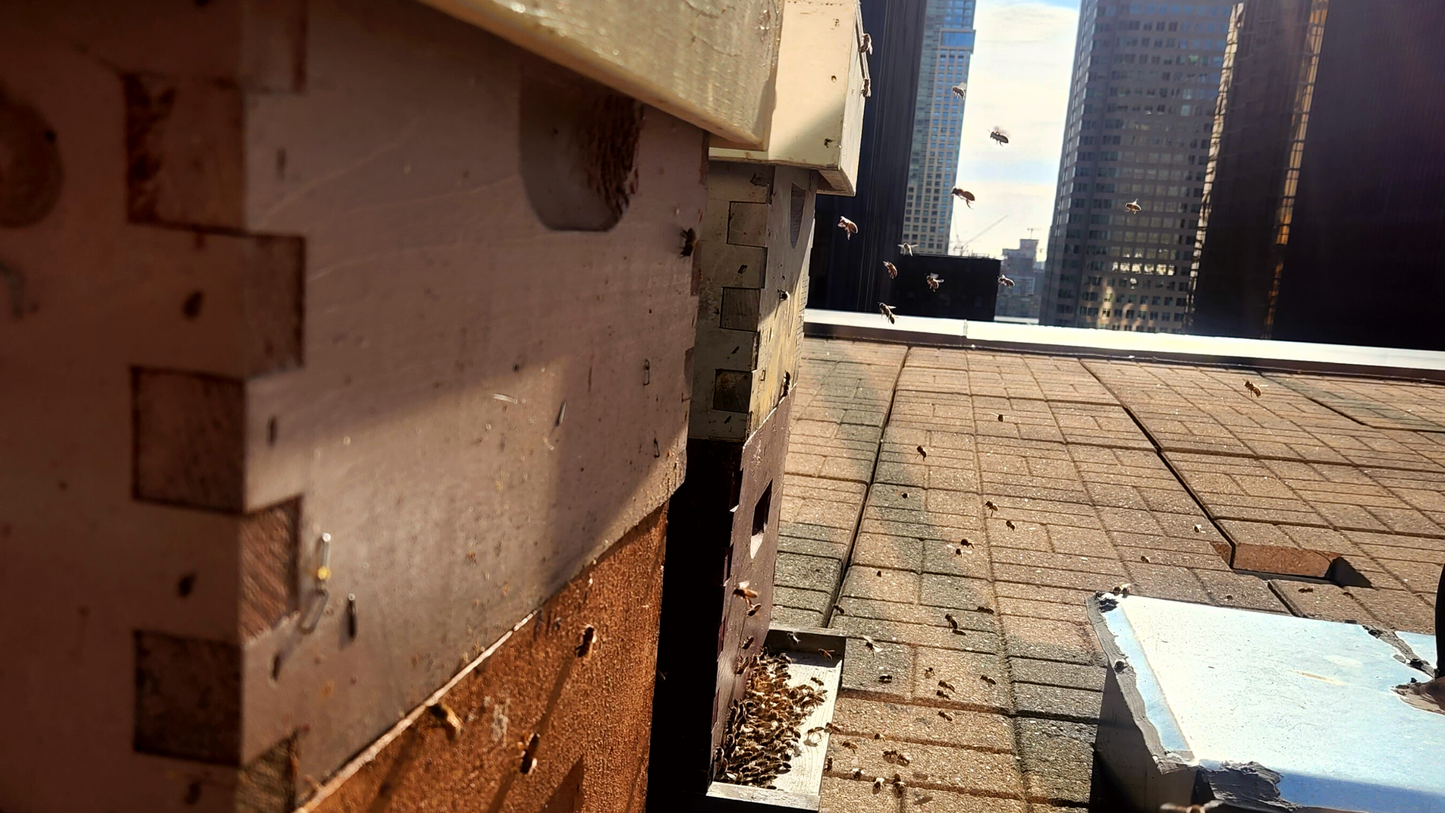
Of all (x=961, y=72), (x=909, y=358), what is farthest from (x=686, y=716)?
(x=961, y=72)

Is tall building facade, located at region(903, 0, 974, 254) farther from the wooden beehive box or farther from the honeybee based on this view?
the honeybee

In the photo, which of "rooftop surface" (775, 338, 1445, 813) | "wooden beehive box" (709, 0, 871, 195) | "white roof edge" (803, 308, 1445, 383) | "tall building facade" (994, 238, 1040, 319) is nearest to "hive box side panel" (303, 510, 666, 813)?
"wooden beehive box" (709, 0, 871, 195)

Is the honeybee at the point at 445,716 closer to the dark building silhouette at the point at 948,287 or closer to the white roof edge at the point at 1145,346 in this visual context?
the white roof edge at the point at 1145,346

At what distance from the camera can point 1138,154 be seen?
298 ft

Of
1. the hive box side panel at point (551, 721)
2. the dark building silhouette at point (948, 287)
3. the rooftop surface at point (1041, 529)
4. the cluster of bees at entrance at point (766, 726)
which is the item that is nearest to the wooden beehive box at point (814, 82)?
the hive box side panel at point (551, 721)

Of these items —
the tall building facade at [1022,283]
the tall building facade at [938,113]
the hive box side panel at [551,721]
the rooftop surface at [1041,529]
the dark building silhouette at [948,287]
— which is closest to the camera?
the hive box side panel at [551,721]

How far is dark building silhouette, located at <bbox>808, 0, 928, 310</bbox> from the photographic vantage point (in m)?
22.3

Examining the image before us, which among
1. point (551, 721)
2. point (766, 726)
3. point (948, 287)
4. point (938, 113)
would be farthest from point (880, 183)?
point (938, 113)

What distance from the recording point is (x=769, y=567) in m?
3.59

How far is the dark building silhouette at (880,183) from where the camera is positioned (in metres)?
22.3

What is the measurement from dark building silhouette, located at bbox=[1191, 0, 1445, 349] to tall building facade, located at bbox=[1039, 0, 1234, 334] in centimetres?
4532

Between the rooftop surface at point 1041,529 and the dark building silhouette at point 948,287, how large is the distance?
9789mm

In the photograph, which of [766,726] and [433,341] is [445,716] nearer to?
[433,341]

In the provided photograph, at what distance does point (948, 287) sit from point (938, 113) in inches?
3187
